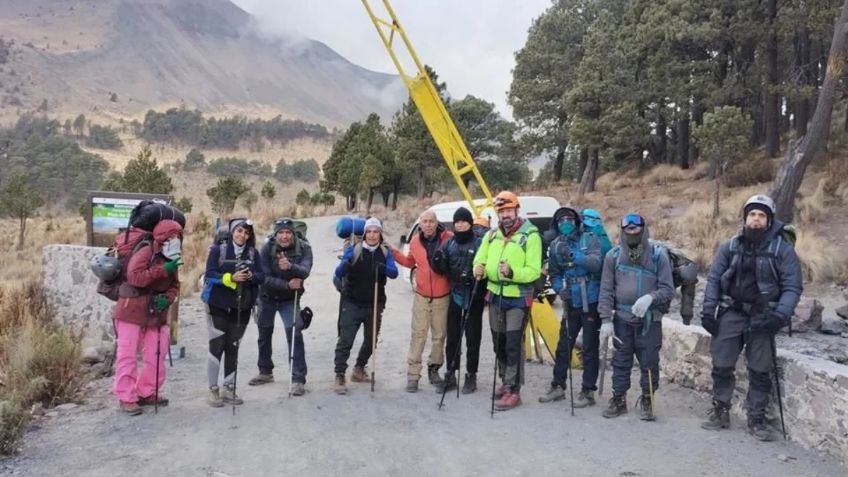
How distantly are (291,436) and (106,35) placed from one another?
20423 cm

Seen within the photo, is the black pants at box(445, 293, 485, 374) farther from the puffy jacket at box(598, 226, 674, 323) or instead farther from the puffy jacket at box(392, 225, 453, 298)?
the puffy jacket at box(598, 226, 674, 323)

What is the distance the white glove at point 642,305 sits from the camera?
18.2 ft

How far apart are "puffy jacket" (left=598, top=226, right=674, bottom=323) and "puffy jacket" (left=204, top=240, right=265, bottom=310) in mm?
3265

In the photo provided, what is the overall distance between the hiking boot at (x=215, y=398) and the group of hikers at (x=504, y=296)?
35 millimetres

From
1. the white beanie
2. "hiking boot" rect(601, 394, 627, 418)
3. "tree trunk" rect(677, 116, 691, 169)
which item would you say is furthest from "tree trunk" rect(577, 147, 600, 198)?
"hiking boot" rect(601, 394, 627, 418)

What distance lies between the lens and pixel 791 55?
106 ft

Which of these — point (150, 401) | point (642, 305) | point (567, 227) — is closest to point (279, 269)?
point (150, 401)

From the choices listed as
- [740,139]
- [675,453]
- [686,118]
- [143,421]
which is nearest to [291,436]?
[143,421]

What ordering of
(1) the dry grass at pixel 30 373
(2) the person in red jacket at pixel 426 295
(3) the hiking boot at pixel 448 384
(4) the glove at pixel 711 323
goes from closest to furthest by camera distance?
(1) the dry grass at pixel 30 373 < (4) the glove at pixel 711 323 < (3) the hiking boot at pixel 448 384 < (2) the person in red jacket at pixel 426 295

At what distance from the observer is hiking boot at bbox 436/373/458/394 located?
263 inches

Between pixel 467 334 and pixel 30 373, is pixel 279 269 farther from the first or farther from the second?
pixel 30 373

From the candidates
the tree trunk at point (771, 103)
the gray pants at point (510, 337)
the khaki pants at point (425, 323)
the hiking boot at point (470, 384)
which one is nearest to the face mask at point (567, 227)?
the gray pants at point (510, 337)

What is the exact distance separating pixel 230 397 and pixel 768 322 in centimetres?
472

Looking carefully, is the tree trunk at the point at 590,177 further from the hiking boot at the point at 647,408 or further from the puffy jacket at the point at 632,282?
the hiking boot at the point at 647,408
